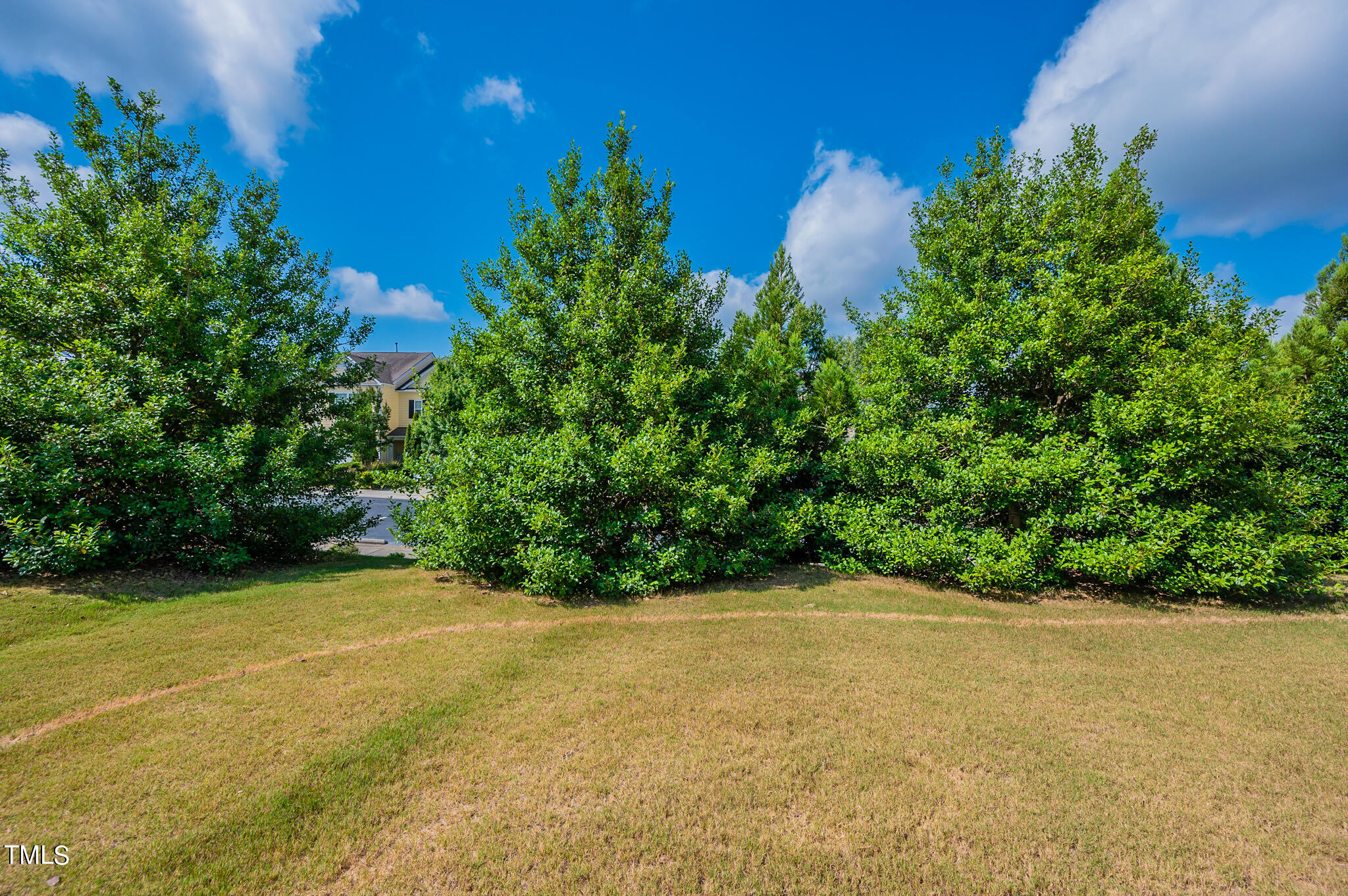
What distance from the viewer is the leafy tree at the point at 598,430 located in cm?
902

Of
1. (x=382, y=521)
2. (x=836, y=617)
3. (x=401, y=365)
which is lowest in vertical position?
(x=836, y=617)

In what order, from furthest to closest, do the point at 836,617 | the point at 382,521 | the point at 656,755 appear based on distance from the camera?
the point at 382,521, the point at 836,617, the point at 656,755

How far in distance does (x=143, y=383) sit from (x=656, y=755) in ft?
39.3

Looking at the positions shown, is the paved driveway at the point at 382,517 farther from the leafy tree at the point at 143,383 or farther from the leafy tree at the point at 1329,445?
the leafy tree at the point at 1329,445

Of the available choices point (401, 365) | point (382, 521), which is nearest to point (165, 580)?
point (382, 521)

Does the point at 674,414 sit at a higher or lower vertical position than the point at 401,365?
lower

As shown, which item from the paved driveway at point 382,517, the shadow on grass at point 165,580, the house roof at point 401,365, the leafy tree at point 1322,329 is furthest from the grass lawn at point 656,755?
the house roof at point 401,365

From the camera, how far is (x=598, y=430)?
9.52 meters

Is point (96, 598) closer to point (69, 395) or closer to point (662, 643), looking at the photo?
point (69, 395)

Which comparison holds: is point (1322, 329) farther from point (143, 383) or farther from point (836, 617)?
point (143, 383)

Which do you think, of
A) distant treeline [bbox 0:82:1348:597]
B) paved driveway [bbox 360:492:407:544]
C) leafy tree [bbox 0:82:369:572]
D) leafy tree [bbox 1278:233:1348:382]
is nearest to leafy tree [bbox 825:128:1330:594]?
distant treeline [bbox 0:82:1348:597]

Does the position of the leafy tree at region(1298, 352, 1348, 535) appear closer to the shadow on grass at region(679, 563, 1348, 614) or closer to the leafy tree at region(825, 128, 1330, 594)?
the leafy tree at region(825, 128, 1330, 594)

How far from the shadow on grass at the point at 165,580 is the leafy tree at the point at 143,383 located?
0.97 ft

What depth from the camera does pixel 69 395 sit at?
8406 millimetres
